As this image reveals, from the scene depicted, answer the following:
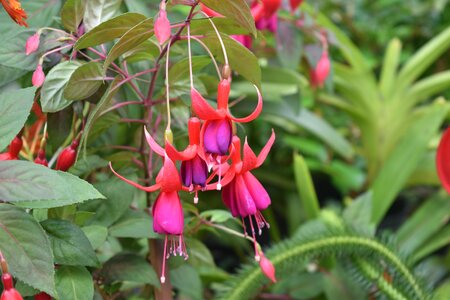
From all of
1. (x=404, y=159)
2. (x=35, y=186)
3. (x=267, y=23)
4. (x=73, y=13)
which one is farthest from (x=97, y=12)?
(x=404, y=159)

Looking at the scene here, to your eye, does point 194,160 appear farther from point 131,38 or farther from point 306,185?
point 306,185

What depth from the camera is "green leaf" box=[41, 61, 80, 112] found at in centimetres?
64

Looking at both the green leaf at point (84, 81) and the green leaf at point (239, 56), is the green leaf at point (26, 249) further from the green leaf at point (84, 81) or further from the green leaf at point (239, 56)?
the green leaf at point (239, 56)

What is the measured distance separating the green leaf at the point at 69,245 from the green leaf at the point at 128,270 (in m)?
0.10

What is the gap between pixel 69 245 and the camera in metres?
0.63

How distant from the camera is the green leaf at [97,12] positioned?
2.28ft

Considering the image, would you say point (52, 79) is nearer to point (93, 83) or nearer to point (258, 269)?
point (93, 83)

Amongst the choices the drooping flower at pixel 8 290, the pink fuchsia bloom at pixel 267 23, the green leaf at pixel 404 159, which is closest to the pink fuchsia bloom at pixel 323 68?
the pink fuchsia bloom at pixel 267 23

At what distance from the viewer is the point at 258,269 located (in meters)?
0.91

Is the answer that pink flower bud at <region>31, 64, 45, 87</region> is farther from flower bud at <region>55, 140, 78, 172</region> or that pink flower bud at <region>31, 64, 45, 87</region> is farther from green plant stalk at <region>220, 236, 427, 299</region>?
green plant stalk at <region>220, 236, 427, 299</region>

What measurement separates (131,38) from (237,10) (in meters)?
0.09

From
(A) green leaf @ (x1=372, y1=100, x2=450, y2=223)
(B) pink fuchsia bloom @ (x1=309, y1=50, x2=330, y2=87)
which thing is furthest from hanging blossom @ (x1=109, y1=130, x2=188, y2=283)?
(A) green leaf @ (x1=372, y1=100, x2=450, y2=223)

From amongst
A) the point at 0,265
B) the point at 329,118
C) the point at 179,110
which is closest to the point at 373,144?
the point at 329,118

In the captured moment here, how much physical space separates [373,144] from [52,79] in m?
1.02
